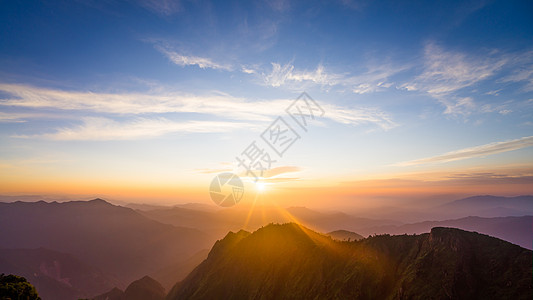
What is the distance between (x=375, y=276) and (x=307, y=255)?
25.6m

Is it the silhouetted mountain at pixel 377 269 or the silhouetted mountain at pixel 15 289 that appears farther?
the silhouetted mountain at pixel 15 289

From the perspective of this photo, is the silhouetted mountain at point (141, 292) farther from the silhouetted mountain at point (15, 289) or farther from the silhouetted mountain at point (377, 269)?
the silhouetted mountain at point (15, 289)

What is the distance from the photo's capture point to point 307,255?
7675 cm

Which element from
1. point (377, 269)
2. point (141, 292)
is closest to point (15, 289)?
point (377, 269)

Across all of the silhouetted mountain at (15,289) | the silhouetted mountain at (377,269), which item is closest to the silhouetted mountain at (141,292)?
the silhouetted mountain at (377,269)

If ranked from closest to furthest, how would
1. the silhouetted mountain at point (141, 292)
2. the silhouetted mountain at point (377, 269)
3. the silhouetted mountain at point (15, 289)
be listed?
the silhouetted mountain at point (377, 269), the silhouetted mountain at point (15, 289), the silhouetted mountain at point (141, 292)

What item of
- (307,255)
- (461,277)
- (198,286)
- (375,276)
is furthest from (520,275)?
(198,286)

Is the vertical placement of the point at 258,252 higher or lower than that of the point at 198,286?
higher

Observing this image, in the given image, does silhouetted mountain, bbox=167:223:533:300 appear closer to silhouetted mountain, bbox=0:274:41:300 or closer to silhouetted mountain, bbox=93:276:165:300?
silhouetted mountain, bbox=0:274:41:300

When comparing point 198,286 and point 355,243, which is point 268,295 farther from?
point 198,286

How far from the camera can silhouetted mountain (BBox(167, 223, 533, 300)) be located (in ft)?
143

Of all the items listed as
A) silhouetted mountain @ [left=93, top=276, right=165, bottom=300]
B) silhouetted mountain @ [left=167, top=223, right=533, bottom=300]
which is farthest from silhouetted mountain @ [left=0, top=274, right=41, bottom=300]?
silhouetted mountain @ [left=93, top=276, right=165, bottom=300]

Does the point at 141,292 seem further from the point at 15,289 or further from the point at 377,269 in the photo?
the point at 377,269

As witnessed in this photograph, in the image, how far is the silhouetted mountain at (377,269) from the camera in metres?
43.6
